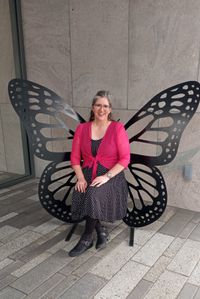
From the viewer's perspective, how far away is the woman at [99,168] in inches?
83.4

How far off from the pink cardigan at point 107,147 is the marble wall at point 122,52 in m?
0.90

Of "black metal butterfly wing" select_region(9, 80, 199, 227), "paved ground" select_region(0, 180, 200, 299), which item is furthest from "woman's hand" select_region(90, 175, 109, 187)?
"paved ground" select_region(0, 180, 200, 299)

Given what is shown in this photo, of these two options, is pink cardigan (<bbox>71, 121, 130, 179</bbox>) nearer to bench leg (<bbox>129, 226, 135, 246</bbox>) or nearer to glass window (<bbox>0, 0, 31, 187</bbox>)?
bench leg (<bbox>129, 226, 135, 246</bbox>)

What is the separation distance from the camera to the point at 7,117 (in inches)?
151

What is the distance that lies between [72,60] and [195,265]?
2.33 metres

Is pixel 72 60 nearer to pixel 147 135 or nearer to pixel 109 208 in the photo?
pixel 147 135

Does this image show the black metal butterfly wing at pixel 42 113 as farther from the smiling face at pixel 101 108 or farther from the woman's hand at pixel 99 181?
the woman's hand at pixel 99 181

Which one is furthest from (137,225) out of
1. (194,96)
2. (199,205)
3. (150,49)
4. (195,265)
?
(150,49)

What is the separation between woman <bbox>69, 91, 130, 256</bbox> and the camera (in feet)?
6.95

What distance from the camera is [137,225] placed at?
2.38m

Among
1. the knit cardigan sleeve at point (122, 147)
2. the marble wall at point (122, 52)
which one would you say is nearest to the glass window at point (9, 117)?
the marble wall at point (122, 52)

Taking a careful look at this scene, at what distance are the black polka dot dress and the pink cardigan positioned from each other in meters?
0.04

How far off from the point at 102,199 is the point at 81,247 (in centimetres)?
42

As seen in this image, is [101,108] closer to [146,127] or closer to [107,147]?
[107,147]
